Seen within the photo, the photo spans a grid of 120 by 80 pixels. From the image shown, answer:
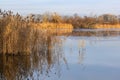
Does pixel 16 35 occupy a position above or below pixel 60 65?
above

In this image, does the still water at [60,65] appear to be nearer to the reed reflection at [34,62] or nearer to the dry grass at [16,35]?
the reed reflection at [34,62]

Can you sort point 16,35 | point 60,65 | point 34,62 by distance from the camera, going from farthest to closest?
point 16,35 < point 34,62 < point 60,65

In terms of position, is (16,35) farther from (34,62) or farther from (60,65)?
(60,65)

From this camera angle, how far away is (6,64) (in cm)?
1080

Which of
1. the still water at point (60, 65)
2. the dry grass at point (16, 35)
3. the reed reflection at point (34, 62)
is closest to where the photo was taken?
the still water at point (60, 65)

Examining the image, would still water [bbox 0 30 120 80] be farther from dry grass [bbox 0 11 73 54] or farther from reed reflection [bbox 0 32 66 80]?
dry grass [bbox 0 11 73 54]

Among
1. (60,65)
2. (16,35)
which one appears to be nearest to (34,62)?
(60,65)

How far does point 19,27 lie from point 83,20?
28.1 m

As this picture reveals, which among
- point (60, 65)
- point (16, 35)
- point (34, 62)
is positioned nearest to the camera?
point (60, 65)

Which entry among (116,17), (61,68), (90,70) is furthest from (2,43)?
(116,17)

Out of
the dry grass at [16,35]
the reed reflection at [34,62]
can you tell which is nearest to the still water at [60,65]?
the reed reflection at [34,62]

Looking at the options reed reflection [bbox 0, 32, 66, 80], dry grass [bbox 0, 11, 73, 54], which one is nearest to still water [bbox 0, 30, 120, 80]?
reed reflection [bbox 0, 32, 66, 80]

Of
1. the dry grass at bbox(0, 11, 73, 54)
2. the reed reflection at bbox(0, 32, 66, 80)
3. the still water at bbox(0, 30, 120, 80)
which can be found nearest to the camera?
the still water at bbox(0, 30, 120, 80)

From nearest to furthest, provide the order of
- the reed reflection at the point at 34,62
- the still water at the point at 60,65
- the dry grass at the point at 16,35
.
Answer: the still water at the point at 60,65, the reed reflection at the point at 34,62, the dry grass at the point at 16,35
